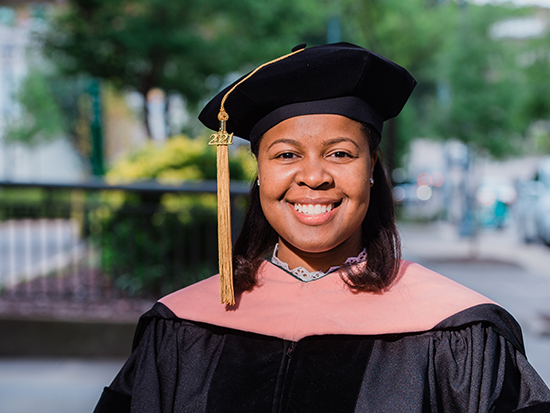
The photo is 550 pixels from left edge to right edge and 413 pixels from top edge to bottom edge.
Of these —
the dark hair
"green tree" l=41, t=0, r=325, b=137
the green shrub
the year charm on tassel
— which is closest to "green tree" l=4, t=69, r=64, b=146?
"green tree" l=41, t=0, r=325, b=137

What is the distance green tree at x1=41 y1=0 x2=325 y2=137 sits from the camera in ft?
25.3

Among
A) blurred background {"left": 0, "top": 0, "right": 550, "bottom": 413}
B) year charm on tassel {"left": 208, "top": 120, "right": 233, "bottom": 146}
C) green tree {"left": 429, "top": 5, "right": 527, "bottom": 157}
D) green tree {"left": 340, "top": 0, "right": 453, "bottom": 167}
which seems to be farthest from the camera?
green tree {"left": 340, "top": 0, "right": 453, "bottom": 167}

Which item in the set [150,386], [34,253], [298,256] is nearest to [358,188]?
[298,256]

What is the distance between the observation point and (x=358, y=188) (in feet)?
4.81

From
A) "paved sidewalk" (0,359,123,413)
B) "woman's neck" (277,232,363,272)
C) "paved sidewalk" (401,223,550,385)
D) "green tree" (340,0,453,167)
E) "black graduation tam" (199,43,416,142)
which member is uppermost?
"green tree" (340,0,453,167)

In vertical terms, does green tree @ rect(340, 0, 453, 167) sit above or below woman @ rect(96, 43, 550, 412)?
above

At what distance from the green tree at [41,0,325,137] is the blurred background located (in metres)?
0.02

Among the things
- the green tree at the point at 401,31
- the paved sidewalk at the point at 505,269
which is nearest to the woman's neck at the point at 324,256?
the paved sidewalk at the point at 505,269

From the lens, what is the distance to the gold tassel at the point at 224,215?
61.5 inches

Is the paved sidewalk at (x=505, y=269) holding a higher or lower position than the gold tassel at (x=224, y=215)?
lower

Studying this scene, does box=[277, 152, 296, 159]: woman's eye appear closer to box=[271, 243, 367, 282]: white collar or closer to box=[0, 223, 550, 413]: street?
box=[271, 243, 367, 282]: white collar

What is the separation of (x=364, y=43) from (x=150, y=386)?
558 inches

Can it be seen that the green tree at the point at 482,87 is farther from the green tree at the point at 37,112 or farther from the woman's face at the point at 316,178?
the green tree at the point at 37,112

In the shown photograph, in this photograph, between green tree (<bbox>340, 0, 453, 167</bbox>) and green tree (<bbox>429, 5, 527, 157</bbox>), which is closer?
green tree (<bbox>429, 5, 527, 157</bbox>)
